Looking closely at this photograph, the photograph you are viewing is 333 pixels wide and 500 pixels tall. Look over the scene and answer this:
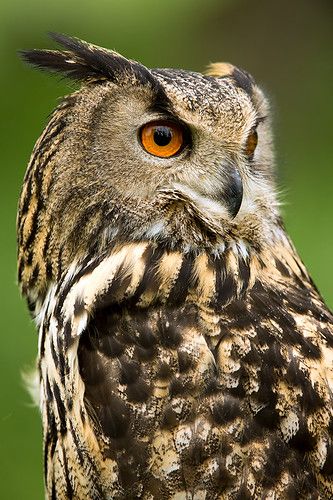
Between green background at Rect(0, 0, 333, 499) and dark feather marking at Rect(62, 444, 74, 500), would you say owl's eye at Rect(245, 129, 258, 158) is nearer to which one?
dark feather marking at Rect(62, 444, 74, 500)

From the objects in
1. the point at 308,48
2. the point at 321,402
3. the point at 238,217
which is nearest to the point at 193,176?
the point at 238,217

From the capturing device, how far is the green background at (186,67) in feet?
18.4

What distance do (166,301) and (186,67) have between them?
5682 millimetres

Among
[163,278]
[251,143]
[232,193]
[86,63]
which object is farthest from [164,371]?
[86,63]

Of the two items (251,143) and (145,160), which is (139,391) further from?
(251,143)

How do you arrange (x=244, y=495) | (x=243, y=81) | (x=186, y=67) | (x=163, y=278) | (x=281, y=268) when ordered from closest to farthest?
(x=244, y=495) < (x=163, y=278) < (x=281, y=268) < (x=243, y=81) < (x=186, y=67)

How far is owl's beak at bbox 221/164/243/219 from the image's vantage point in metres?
2.68

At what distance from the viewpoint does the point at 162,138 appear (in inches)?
105

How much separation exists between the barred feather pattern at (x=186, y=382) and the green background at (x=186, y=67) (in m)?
2.46

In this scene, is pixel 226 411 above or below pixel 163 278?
below

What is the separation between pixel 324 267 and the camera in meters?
5.81

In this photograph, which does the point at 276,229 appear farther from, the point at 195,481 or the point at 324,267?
the point at 324,267

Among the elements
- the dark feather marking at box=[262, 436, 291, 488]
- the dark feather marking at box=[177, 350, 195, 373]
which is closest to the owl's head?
the dark feather marking at box=[177, 350, 195, 373]

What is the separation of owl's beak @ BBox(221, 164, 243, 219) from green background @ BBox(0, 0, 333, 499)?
8.65 ft
